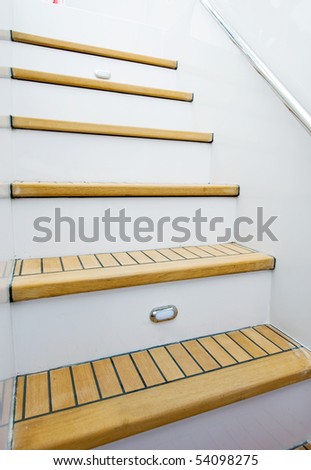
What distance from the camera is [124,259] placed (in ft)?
3.02

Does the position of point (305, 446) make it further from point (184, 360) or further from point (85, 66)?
point (85, 66)

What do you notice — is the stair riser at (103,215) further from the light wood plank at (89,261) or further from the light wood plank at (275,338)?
the light wood plank at (275,338)

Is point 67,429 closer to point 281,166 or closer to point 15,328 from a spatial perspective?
point 15,328

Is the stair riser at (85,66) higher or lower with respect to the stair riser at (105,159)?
higher

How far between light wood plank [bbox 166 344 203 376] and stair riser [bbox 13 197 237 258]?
34 centimetres

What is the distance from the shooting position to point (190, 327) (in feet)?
2.91

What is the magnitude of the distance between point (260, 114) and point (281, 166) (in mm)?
216

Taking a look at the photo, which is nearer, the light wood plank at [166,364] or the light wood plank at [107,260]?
the light wood plank at [166,364]

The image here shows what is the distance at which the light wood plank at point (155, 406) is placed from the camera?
22.2 inches

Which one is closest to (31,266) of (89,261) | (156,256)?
(89,261)

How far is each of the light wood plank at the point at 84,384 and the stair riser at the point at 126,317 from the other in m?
0.03

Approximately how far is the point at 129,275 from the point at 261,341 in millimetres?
438

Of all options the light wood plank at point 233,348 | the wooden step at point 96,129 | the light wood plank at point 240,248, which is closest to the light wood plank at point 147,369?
the light wood plank at point 233,348

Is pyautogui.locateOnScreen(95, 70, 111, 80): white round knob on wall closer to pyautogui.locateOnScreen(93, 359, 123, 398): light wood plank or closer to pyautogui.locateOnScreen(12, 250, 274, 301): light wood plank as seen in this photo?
pyautogui.locateOnScreen(12, 250, 274, 301): light wood plank
